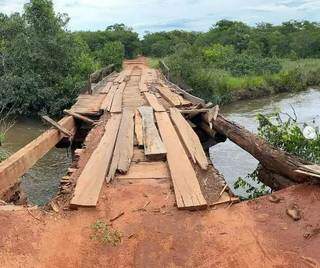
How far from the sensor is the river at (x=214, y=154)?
11.5 meters

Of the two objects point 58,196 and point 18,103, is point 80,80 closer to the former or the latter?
point 18,103

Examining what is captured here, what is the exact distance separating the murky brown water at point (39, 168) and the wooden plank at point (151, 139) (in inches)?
140

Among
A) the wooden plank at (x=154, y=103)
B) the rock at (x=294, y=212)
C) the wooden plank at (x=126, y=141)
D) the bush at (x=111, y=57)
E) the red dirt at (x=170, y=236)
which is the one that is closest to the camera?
the red dirt at (x=170, y=236)

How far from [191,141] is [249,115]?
13943mm

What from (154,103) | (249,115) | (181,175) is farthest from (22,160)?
(249,115)

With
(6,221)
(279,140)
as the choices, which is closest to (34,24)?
(279,140)

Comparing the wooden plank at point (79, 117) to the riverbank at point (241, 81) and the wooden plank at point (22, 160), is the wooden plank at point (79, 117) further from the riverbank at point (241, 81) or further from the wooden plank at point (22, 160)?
the riverbank at point (241, 81)

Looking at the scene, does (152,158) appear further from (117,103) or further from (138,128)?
(117,103)

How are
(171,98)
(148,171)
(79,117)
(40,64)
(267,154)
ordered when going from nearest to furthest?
(148,171) < (267,154) < (79,117) < (171,98) < (40,64)

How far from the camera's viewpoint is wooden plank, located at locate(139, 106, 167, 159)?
5961mm

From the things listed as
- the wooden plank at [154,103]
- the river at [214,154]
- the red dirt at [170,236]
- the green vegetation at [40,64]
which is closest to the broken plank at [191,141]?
the wooden plank at [154,103]

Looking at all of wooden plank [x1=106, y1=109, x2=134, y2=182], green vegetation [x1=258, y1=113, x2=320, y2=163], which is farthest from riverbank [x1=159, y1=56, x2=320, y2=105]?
green vegetation [x1=258, y1=113, x2=320, y2=163]

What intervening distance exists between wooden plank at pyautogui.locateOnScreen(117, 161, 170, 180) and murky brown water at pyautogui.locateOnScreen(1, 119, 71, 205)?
203 inches

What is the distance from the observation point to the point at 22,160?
5.55m
